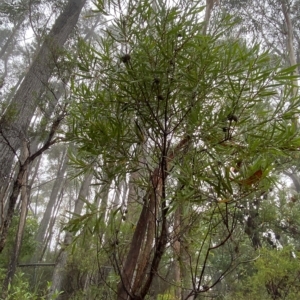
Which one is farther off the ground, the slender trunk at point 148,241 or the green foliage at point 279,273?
the green foliage at point 279,273

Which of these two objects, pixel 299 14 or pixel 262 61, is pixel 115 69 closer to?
pixel 262 61

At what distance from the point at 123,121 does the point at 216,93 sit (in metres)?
0.32

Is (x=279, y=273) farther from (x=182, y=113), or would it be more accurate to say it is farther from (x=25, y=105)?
(x=25, y=105)

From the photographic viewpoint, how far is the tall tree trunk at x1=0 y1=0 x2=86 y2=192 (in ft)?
6.24

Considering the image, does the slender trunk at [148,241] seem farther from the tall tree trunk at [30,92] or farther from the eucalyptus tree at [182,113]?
the tall tree trunk at [30,92]

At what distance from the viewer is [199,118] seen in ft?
2.94

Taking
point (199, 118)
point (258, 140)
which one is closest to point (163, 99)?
point (199, 118)

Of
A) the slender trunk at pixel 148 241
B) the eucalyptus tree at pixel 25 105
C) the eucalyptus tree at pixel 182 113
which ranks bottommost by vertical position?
the slender trunk at pixel 148 241

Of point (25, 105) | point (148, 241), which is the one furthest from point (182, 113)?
point (25, 105)

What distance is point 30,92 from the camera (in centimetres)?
329

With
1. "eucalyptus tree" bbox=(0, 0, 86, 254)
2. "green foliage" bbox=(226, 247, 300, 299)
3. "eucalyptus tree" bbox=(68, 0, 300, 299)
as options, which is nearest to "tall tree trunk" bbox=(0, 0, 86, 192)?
"eucalyptus tree" bbox=(0, 0, 86, 254)

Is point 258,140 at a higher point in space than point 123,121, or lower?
lower

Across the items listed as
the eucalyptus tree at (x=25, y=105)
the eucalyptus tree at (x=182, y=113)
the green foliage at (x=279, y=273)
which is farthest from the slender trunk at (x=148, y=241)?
the green foliage at (x=279, y=273)

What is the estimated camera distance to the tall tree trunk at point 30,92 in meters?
1.90
